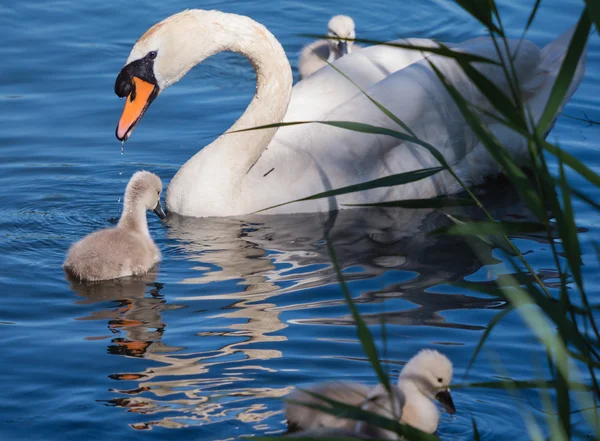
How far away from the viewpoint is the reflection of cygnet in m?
6.21

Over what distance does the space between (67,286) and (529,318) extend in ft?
11.3

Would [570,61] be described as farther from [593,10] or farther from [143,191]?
[143,191]

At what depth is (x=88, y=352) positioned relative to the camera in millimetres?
5395

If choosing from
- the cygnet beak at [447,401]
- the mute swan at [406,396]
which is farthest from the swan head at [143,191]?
the cygnet beak at [447,401]

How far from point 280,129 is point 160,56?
0.97 m

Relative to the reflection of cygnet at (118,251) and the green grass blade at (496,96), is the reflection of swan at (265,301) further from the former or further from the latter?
the green grass blade at (496,96)

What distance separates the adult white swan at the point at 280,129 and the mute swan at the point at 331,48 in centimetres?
210

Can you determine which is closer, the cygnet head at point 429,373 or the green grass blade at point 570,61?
the green grass blade at point 570,61

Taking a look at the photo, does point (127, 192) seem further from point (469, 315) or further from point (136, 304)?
point (469, 315)

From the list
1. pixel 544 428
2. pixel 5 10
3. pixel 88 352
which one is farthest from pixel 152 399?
pixel 5 10

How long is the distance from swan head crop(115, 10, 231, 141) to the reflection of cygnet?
0.83m

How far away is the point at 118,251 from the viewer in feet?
20.5

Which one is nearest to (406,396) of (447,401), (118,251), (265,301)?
(447,401)

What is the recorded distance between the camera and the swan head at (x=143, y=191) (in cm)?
650
